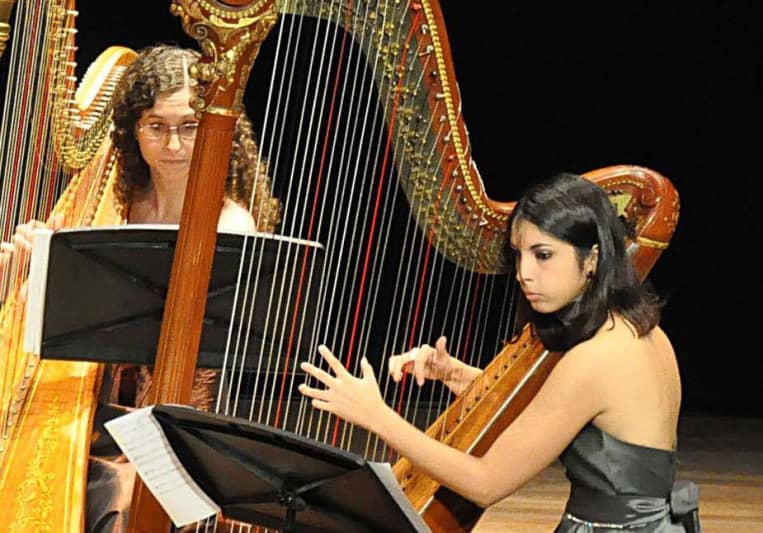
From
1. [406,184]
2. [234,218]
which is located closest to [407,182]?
[406,184]

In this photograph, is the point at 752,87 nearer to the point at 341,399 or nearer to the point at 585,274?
the point at 585,274

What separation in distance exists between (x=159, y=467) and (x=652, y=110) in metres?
4.31

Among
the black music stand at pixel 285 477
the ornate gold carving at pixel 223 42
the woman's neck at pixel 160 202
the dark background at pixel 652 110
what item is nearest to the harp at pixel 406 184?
the ornate gold carving at pixel 223 42

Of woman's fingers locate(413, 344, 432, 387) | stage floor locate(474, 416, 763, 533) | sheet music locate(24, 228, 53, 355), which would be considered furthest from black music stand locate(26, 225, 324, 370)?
stage floor locate(474, 416, 763, 533)

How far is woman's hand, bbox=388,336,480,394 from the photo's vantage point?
8.87ft

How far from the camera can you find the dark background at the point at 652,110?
230 inches

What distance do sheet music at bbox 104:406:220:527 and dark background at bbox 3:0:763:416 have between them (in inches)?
143

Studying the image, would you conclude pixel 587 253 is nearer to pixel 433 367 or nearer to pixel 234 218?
pixel 433 367

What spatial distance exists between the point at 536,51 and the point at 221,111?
3.92 meters

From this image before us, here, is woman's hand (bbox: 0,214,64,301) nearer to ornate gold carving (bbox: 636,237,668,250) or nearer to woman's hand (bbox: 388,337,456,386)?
woman's hand (bbox: 388,337,456,386)

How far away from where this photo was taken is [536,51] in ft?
19.2

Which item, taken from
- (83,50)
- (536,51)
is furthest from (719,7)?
(83,50)

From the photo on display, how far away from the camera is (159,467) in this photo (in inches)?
84.4

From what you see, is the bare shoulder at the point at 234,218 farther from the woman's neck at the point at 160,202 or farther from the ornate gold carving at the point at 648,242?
the ornate gold carving at the point at 648,242
